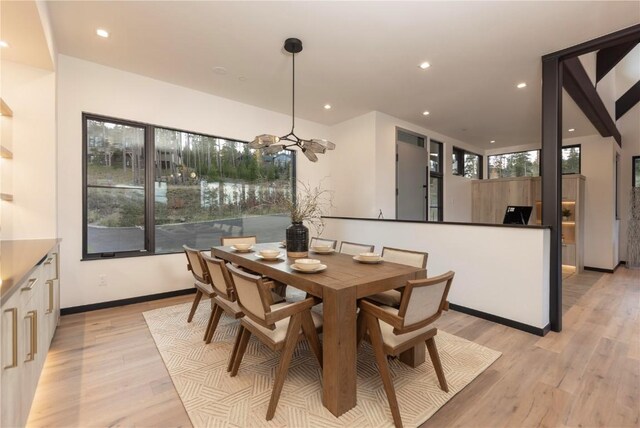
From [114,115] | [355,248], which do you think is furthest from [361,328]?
[114,115]

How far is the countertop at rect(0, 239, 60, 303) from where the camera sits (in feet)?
4.42

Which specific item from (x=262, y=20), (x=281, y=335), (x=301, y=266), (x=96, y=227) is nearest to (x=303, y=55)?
(x=262, y=20)

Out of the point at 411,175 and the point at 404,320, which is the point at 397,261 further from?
the point at 411,175

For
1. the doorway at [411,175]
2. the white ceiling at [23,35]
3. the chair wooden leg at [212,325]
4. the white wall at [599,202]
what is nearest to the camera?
the white ceiling at [23,35]

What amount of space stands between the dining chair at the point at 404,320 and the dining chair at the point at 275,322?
38cm

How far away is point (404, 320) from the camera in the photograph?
1724 mm

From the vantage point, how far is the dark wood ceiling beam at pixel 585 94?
348 cm

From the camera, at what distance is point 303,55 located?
3256 mm

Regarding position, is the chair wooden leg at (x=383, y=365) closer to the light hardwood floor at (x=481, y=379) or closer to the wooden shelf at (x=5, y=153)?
the light hardwood floor at (x=481, y=379)

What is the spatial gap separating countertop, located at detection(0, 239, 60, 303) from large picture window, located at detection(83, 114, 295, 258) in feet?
2.99

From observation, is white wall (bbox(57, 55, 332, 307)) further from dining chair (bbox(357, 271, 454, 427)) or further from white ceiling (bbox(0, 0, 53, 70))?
dining chair (bbox(357, 271, 454, 427))

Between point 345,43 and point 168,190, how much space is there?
302cm

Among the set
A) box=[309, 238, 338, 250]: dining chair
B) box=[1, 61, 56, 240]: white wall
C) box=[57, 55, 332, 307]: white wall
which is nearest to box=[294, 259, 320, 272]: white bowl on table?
box=[309, 238, 338, 250]: dining chair

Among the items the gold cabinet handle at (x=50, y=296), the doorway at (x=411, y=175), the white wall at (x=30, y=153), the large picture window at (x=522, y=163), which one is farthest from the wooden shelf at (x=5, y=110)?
the large picture window at (x=522, y=163)
